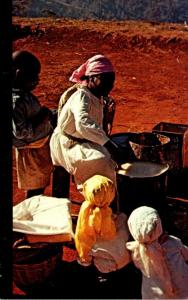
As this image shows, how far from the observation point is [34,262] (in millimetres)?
3760

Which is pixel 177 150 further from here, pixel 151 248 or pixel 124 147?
pixel 151 248

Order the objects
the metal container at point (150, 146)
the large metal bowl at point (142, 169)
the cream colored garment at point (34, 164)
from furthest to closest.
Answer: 1. the metal container at point (150, 146)
2. the cream colored garment at point (34, 164)
3. the large metal bowl at point (142, 169)

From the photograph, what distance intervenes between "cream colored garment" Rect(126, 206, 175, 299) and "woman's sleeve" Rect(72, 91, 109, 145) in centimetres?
107

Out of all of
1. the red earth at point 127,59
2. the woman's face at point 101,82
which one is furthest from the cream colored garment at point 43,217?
the red earth at point 127,59

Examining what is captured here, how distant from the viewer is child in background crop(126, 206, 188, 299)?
336 centimetres

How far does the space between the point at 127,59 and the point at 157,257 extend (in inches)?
364

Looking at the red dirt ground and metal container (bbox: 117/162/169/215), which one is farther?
the red dirt ground

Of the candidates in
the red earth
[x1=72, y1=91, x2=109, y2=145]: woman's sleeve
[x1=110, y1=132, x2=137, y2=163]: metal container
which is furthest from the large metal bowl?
the red earth

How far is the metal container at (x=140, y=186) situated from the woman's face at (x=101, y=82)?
0.68 metres

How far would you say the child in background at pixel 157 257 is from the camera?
3.36 meters

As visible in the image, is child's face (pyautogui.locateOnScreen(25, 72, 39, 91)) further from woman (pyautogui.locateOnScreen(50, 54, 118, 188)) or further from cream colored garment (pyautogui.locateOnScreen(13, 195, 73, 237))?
cream colored garment (pyautogui.locateOnScreen(13, 195, 73, 237))

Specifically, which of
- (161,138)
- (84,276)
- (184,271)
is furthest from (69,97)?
(184,271)

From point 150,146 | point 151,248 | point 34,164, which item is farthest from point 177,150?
point 151,248

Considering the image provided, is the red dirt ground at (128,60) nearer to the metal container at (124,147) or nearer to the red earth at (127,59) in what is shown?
the red earth at (127,59)
